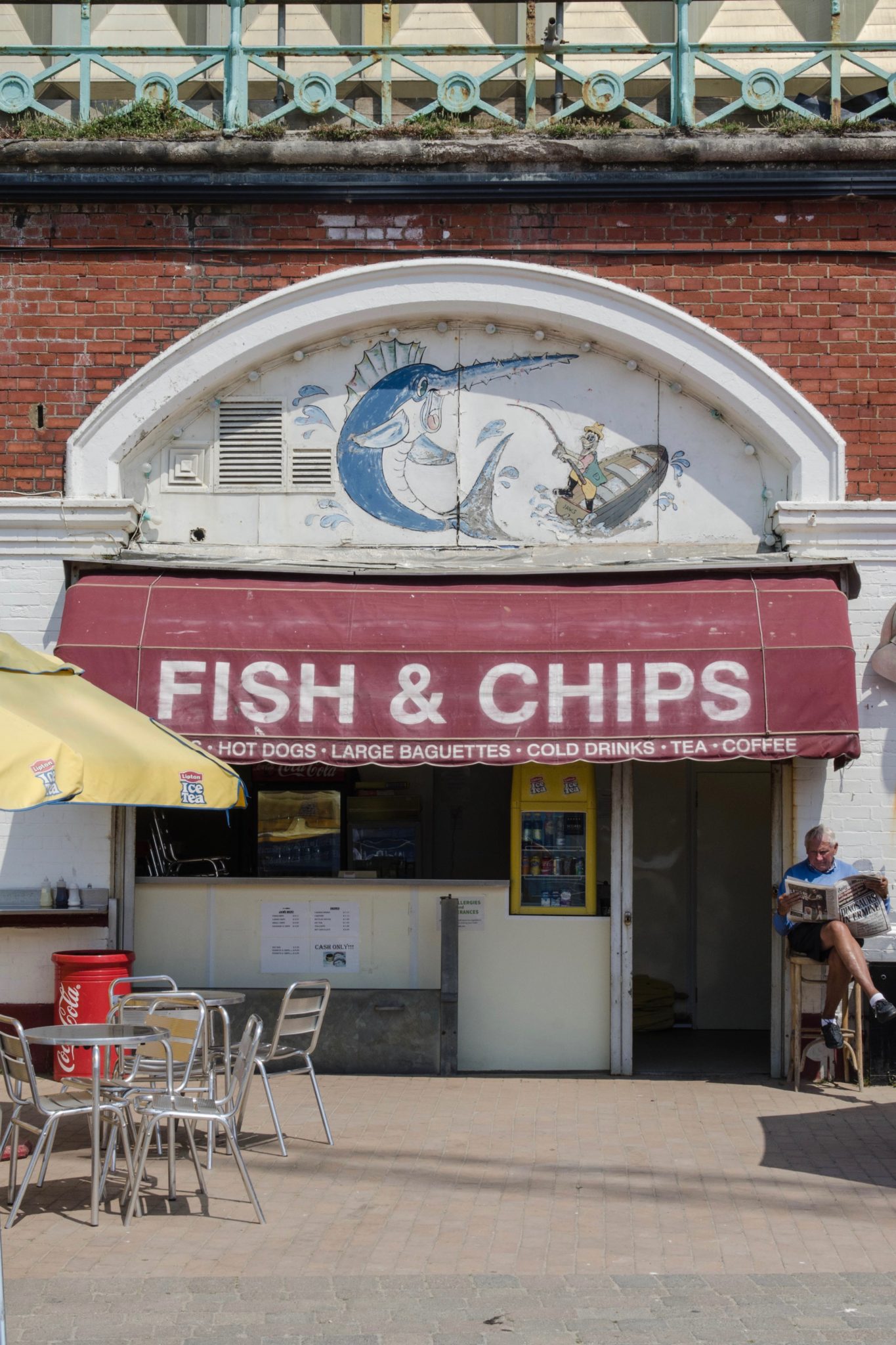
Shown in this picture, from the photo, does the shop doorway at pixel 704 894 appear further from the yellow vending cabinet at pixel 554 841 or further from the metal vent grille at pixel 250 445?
the metal vent grille at pixel 250 445

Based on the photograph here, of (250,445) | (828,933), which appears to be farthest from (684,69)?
(828,933)

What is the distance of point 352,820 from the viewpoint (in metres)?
10.5

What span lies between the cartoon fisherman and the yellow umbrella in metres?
3.67

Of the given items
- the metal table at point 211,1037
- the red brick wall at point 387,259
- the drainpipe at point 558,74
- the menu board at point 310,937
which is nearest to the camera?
the metal table at point 211,1037

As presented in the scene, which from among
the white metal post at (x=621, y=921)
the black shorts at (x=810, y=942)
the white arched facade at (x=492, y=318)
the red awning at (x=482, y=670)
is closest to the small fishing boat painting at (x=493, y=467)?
Result: the white arched facade at (x=492, y=318)

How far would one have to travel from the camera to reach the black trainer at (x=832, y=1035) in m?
8.74

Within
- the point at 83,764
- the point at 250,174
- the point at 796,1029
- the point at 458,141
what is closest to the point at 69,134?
the point at 250,174

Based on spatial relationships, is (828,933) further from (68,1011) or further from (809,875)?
(68,1011)

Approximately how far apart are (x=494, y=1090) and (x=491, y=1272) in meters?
3.52

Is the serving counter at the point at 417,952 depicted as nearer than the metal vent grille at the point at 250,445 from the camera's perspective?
Yes

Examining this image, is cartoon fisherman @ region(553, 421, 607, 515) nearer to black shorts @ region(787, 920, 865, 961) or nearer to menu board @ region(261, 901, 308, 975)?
black shorts @ region(787, 920, 865, 961)

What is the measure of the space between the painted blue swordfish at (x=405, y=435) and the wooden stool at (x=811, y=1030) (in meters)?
3.57

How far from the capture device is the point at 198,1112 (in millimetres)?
6297

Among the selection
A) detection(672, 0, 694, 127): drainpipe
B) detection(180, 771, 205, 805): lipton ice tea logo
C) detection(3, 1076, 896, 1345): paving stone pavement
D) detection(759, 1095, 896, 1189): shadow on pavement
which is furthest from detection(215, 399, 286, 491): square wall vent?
detection(759, 1095, 896, 1189): shadow on pavement
